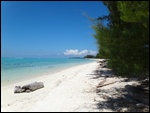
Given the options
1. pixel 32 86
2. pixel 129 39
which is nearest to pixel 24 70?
pixel 32 86

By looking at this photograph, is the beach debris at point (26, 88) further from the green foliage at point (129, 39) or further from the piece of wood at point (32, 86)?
the green foliage at point (129, 39)

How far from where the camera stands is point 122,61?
736cm

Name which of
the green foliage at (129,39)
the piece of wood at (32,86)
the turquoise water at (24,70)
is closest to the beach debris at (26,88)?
the piece of wood at (32,86)

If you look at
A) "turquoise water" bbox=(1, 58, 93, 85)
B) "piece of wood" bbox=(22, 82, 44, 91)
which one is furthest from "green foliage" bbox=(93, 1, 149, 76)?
"turquoise water" bbox=(1, 58, 93, 85)

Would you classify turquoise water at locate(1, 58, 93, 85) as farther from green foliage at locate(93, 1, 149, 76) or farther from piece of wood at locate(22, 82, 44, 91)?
green foliage at locate(93, 1, 149, 76)

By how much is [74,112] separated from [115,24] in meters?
3.42

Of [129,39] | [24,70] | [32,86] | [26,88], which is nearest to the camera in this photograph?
[129,39]

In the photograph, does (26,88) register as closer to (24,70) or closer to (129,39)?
(129,39)

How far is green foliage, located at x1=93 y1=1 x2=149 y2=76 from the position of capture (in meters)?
6.50

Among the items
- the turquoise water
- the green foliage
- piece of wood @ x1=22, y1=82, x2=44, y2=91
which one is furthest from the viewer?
the turquoise water

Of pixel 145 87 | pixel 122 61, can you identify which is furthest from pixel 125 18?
pixel 145 87

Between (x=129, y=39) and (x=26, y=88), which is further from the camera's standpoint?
(x=26, y=88)

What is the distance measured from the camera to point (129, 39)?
7.08 m

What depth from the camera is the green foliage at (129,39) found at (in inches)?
256
